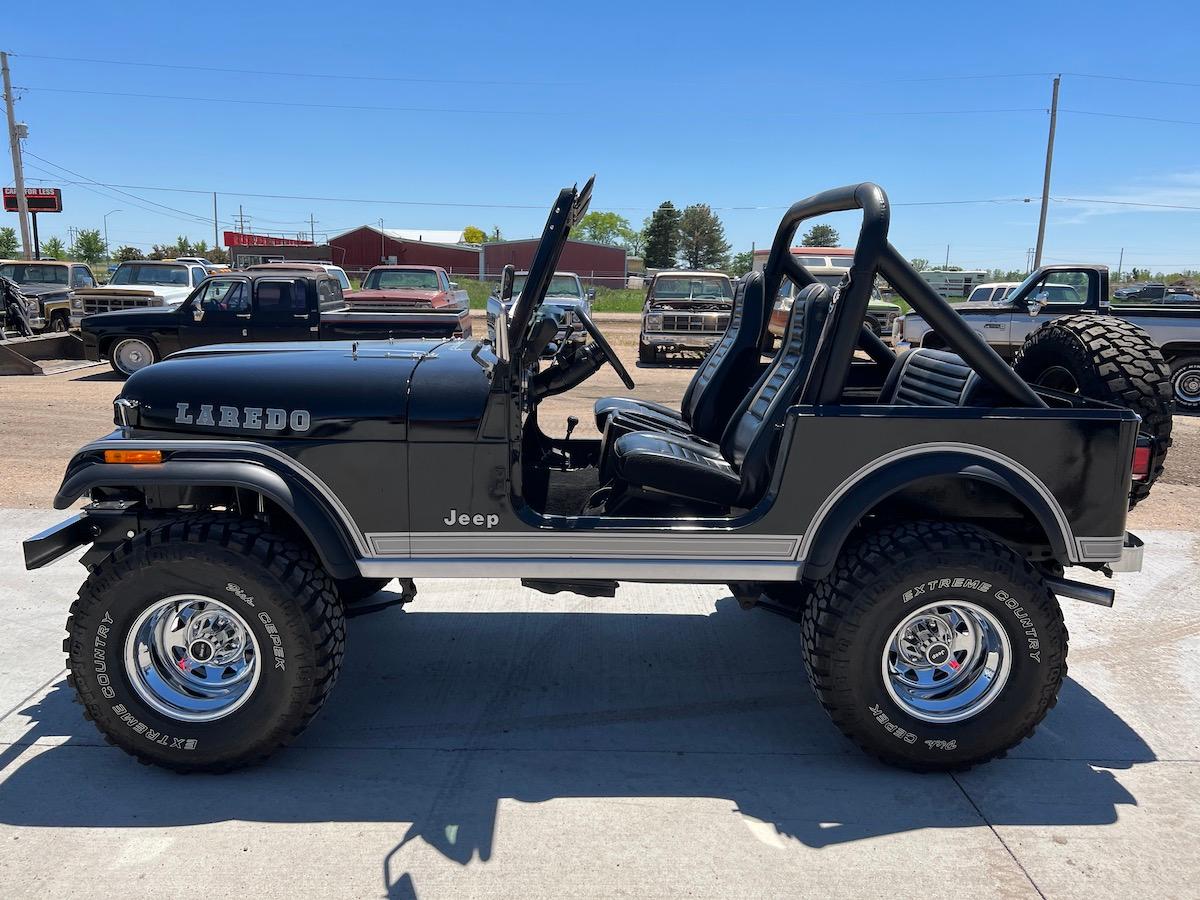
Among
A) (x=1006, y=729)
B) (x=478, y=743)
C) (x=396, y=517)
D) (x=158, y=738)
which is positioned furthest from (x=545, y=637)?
(x=1006, y=729)

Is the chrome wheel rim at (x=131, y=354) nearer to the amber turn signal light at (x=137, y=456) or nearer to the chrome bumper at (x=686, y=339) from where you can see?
the chrome bumper at (x=686, y=339)

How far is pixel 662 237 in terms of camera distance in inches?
2773

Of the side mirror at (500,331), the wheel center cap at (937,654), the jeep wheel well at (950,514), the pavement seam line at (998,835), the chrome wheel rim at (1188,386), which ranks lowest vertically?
the pavement seam line at (998,835)

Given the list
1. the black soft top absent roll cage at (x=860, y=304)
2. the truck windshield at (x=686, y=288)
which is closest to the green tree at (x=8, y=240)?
the truck windshield at (x=686, y=288)

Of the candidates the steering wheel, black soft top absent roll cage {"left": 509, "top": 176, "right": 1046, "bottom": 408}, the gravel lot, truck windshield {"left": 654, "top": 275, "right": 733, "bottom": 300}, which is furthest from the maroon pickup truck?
black soft top absent roll cage {"left": 509, "top": 176, "right": 1046, "bottom": 408}

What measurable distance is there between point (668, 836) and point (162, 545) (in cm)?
189

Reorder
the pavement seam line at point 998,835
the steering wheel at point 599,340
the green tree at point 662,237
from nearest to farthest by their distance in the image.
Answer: the pavement seam line at point 998,835, the steering wheel at point 599,340, the green tree at point 662,237

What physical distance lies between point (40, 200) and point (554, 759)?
37.7 metres

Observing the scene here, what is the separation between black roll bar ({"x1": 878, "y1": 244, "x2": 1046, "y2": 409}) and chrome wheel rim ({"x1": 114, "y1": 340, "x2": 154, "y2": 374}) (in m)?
12.7

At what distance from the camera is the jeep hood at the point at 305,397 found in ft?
9.89

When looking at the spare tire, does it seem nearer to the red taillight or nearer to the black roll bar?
the red taillight

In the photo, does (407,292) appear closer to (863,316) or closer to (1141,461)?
(863,316)

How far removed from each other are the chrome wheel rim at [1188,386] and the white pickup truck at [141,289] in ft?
51.1

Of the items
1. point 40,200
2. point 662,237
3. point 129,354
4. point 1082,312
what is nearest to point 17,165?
point 40,200
